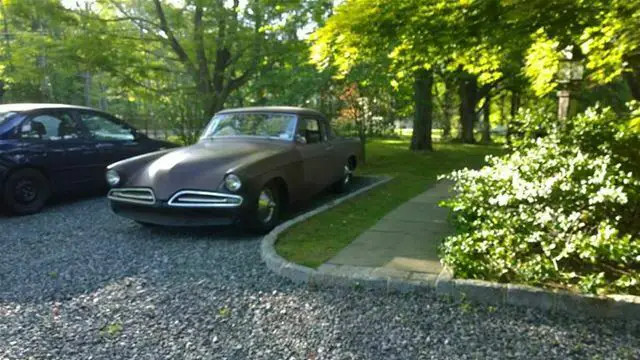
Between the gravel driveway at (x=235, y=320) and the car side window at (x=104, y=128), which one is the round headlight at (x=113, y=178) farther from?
the car side window at (x=104, y=128)

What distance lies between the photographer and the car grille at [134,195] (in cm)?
559

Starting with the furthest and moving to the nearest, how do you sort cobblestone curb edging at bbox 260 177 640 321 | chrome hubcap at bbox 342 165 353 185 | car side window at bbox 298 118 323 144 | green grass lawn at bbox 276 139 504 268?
chrome hubcap at bbox 342 165 353 185 → car side window at bbox 298 118 323 144 → green grass lawn at bbox 276 139 504 268 → cobblestone curb edging at bbox 260 177 640 321

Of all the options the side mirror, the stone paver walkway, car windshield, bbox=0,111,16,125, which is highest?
car windshield, bbox=0,111,16,125

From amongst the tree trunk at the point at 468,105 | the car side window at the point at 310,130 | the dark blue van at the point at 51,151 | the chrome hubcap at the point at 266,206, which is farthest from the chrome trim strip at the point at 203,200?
the tree trunk at the point at 468,105

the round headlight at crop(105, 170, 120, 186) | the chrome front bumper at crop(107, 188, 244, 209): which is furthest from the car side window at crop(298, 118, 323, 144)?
the round headlight at crop(105, 170, 120, 186)

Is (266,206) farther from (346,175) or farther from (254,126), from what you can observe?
(346,175)

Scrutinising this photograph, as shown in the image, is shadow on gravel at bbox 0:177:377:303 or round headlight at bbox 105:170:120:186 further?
round headlight at bbox 105:170:120:186

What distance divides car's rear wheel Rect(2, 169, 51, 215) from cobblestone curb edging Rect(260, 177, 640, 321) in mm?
4453

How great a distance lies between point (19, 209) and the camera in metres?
6.93

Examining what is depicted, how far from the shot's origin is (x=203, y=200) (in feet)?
17.7

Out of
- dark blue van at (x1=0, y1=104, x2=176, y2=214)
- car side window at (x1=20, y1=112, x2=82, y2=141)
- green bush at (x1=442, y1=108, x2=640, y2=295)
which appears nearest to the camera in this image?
green bush at (x1=442, y1=108, x2=640, y2=295)

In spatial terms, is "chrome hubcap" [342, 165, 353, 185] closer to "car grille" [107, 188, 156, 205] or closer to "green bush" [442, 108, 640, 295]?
"green bush" [442, 108, 640, 295]

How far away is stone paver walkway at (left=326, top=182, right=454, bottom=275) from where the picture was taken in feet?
14.6

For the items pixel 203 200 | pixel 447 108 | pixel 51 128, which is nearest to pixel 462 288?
pixel 203 200
